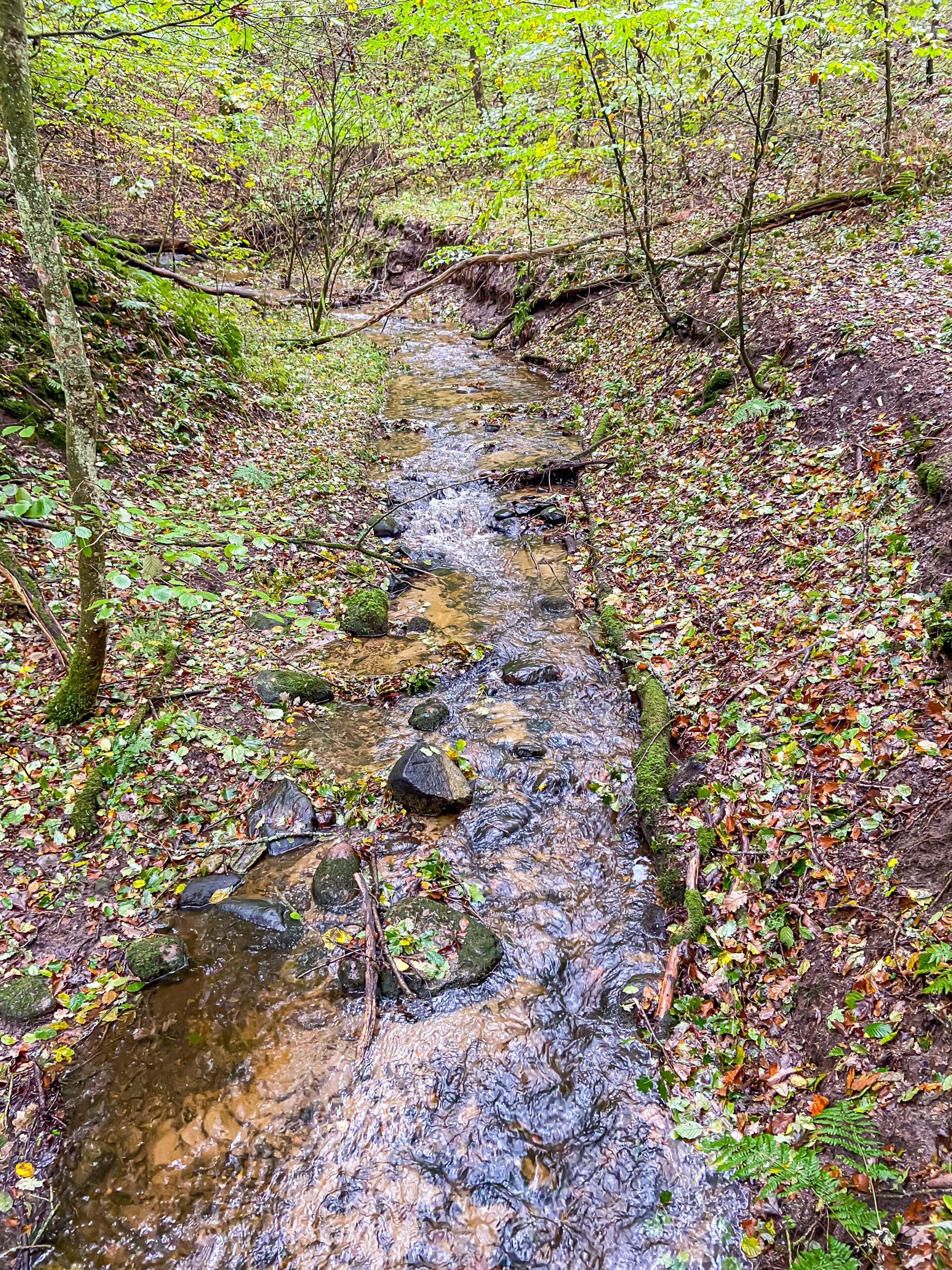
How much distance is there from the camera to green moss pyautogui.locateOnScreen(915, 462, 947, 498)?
5.33m

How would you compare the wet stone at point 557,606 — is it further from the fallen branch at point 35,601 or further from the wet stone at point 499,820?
the fallen branch at point 35,601

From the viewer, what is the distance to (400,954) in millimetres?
4594

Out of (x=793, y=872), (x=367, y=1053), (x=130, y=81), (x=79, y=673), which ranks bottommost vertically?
(x=367, y=1053)

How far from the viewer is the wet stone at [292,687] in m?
6.62

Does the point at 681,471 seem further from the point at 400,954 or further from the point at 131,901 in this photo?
the point at 131,901

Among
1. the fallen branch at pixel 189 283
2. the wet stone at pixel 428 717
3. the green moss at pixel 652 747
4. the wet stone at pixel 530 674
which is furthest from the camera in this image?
the fallen branch at pixel 189 283

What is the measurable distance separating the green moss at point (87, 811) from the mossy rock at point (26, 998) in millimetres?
1021

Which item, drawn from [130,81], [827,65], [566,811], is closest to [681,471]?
[827,65]

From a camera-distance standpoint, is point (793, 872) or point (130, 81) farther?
point (130, 81)

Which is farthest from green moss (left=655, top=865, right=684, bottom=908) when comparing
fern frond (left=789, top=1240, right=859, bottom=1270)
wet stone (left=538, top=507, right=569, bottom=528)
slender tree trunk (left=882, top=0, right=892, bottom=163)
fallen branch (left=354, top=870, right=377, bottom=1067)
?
slender tree trunk (left=882, top=0, right=892, bottom=163)

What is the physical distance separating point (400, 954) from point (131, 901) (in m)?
2.06

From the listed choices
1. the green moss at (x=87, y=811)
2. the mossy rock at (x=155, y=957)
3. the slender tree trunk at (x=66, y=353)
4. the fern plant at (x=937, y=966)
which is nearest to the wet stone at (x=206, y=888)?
the mossy rock at (x=155, y=957)

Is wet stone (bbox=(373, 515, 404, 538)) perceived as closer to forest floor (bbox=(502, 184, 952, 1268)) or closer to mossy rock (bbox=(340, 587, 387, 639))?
mossy rock (bbox=(340, 587, 387, 639))

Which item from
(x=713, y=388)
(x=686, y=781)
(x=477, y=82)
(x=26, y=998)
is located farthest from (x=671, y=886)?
(x=477, y=82)
